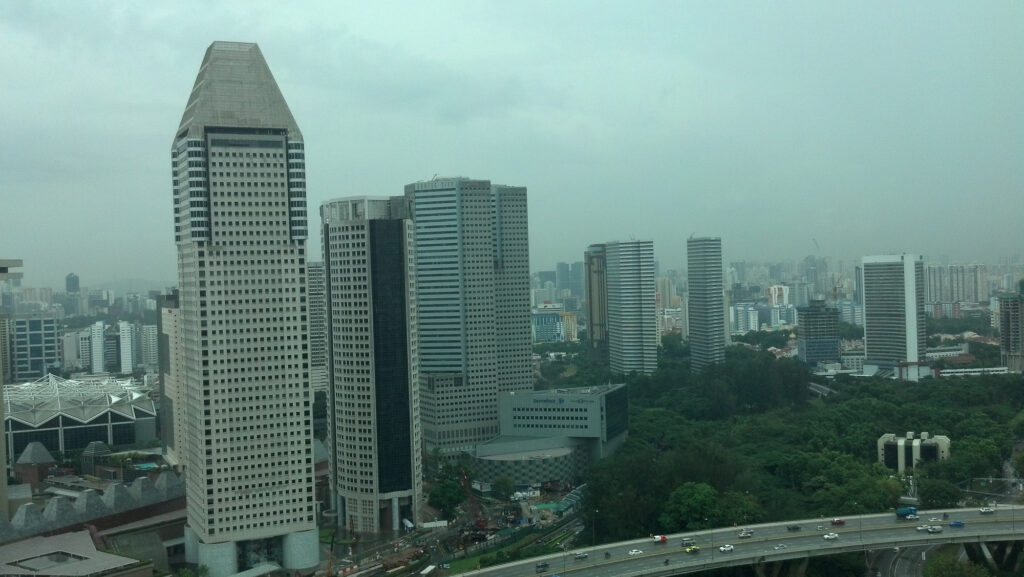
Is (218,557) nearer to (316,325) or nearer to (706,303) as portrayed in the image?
(316,325)

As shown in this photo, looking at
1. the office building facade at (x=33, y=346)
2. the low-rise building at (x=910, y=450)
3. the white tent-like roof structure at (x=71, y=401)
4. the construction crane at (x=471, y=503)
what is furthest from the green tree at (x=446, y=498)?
the office building facade at (x=33, y=346)

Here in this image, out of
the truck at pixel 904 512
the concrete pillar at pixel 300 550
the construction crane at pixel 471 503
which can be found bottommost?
the construction crane at pixel 471 503

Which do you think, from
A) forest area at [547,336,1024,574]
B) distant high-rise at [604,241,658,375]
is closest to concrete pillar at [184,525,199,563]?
forest area at [547,336,1024,574]

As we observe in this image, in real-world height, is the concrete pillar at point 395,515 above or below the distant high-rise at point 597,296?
below

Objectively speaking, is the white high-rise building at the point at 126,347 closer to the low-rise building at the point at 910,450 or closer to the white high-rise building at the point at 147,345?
the white high-rise building at the point at 147,345

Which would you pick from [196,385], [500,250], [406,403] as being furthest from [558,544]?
[500,250]

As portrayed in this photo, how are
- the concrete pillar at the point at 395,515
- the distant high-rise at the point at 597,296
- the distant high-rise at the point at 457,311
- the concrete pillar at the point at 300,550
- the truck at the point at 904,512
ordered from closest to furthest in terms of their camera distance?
the truck at the point at 904,512 → the concrete pillar at the point at 300,550 → the concrete pillar at the point at 395,515 → the distant high-rise at the point at 457,311 → the distant high-rise at the point at 597,296

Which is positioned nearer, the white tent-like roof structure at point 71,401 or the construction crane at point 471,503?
the construction crane at point 471,503
